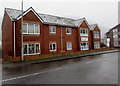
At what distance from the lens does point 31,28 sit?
16.2 meters

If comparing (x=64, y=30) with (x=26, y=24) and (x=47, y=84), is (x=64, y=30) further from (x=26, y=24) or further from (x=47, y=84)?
(x=47, y=84)

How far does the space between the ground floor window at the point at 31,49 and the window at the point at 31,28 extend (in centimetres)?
214

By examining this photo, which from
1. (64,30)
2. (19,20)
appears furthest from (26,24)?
(64,30)

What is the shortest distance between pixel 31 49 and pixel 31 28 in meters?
3.58

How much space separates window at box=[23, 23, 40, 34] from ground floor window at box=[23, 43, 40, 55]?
2143 mm

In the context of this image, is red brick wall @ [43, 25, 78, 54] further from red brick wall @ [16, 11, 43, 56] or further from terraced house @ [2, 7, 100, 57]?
red brick wall @ [16, 11, 43, 56]

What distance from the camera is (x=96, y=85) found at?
5297 millimetres

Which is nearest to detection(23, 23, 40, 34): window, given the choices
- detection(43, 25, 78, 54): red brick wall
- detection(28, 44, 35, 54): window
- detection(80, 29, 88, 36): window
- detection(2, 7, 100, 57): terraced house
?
detection(2, 7, 100, 57): terraced house

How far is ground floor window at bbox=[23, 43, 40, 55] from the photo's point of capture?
50.7ft

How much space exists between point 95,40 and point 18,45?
22.2 m

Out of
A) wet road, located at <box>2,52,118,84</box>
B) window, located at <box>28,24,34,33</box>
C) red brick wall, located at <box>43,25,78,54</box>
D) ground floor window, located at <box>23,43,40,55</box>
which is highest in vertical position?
window, located at <box>28,24,34,33</box>

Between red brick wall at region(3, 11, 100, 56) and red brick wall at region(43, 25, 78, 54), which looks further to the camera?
red brick wall at region(43, 25, 78, 54)

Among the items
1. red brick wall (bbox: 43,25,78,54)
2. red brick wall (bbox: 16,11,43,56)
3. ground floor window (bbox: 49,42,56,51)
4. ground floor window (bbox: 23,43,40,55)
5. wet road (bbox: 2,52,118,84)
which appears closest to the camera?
wet road (bbox: 2,52,118,84)

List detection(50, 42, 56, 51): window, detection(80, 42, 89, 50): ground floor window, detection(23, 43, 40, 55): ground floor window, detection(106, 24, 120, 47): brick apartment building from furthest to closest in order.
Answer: detection(106, 24, 120, 47): brick apartment building
detection(80, 42, 89, 50): ground floor window
detection(50, 42, 56, 51): window
detection(23, 43, 40, 55): ground floor window
